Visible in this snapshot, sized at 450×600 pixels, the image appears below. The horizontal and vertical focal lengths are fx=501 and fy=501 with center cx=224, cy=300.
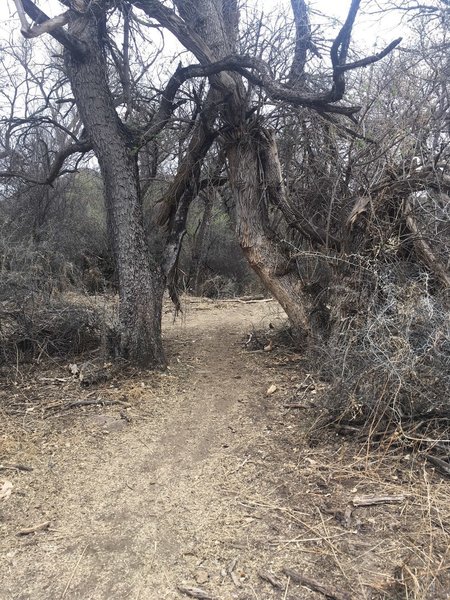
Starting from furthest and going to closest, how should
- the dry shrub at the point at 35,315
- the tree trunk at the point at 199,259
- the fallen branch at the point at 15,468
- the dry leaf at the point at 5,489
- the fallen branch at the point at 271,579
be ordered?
the tree trunk at the point at 199,259 → the dry shrub at the point at 35,315 → the fallen branch at the point at 15,468 → the dry leaf at the point at 5,489 → the fallen branch at the point at 271,579

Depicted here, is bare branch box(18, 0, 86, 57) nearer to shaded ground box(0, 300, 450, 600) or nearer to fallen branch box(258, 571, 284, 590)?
shaded ground box(0, 300, 450, 600)

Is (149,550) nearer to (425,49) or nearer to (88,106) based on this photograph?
(88,106)

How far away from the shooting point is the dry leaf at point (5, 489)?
11.6 ft

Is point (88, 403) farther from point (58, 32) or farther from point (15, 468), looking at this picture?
point (58, 32)

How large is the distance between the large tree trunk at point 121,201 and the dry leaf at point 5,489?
246cm

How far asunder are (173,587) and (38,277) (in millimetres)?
4606

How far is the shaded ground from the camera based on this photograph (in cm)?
259

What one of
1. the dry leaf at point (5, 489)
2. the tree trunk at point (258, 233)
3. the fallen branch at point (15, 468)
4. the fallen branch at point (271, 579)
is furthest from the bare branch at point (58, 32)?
the fallen branch at point (271, 579)

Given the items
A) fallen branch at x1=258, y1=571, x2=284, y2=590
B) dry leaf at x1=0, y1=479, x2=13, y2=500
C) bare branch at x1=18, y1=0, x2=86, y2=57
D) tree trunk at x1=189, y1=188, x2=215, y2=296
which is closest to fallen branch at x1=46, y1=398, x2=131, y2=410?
dry leaf at x1=0, y1=479, x2=13, y2=500

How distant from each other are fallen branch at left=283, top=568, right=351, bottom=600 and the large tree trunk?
3782mm

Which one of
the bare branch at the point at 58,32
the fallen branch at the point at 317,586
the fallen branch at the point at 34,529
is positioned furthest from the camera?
Answer: the bare branch at the point at 58,32

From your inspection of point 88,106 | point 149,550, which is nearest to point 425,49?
point 88,106

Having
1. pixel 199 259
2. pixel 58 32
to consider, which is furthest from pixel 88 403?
pixel 199 259

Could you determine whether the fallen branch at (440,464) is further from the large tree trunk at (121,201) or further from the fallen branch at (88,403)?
the large tree trunk at (121,201)
